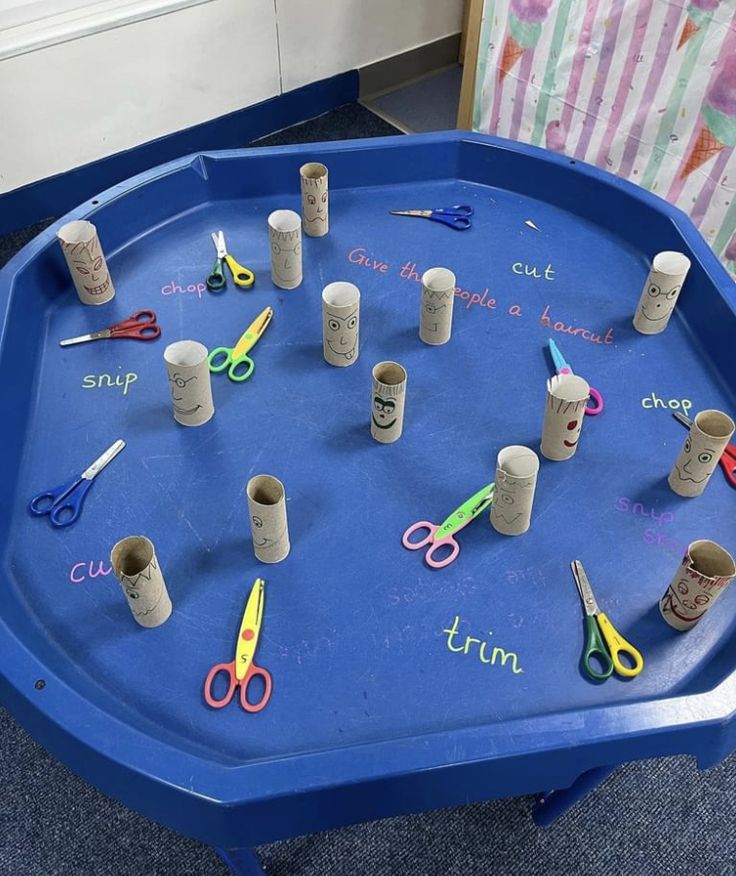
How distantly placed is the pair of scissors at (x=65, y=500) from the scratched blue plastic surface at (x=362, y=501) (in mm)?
14

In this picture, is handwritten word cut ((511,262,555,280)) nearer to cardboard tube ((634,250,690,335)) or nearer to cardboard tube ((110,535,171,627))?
cardboard tube ((634,250,690,335))

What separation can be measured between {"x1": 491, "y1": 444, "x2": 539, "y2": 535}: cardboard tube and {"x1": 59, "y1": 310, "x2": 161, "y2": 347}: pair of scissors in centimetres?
63

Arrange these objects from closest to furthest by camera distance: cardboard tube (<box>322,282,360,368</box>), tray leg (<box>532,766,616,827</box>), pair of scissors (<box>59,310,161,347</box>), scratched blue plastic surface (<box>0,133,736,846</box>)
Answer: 1. scratched blue plastic surface (<box>0,133,736,846</box>)
2. tray leg (<box>532,766,616,827</box>)
3. cardboard tube (<box>322,282,360,368</box>)
4. pair of scissors (<box>59,310,161,347</box>)

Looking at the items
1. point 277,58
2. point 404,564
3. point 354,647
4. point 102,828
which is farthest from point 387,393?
point 277,58

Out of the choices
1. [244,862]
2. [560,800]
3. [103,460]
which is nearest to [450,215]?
[103,460]

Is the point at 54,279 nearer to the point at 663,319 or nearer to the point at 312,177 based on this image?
the point at 312,177

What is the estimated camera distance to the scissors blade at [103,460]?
113 centimetres

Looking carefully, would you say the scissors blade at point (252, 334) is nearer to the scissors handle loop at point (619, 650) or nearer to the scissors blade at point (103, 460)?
the scissors blade at point (103, 460)

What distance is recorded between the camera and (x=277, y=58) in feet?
8.36

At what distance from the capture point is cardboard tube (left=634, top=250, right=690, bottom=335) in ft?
4.15

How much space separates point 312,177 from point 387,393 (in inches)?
20.9

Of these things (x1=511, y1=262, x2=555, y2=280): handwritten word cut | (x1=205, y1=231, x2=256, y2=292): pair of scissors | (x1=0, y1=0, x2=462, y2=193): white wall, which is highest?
(x1=205, y1=231, x2=256, y2=292): pair of scissors

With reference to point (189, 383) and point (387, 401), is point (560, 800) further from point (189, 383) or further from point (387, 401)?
point (189, 383)

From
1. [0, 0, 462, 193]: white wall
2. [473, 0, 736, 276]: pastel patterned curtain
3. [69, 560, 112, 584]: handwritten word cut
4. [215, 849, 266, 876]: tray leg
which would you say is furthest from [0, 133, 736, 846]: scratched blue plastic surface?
[0, 0, 462, 193]: white wall
